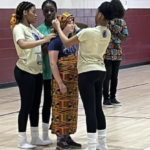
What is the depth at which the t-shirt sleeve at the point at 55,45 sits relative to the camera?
4074 millimetres

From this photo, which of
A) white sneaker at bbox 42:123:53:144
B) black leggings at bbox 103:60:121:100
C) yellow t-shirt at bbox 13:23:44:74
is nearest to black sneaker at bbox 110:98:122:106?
black leggings at bbox 103:60:121:100

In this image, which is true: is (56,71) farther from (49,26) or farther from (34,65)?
(49,26)

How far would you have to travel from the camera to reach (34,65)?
4242mm

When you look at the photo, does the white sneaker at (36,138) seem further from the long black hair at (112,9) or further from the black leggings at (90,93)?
the long black hair at (112,9)

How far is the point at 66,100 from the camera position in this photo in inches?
164

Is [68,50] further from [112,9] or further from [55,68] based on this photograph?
[112,9]

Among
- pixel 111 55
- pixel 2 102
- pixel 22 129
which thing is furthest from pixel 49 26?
pixel 2 102

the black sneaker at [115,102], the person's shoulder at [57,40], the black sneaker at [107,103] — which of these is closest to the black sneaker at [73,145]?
the person's shoulder at [57,40]

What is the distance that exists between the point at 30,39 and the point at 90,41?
0.69 meters

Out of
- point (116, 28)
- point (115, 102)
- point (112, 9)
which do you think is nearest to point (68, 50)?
point (112, 9)

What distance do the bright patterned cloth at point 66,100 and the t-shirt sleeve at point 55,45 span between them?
116 millimetres

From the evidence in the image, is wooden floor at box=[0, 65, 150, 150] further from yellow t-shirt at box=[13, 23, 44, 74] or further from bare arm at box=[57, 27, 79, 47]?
bare arm at box=[57, 27, 79, 47]

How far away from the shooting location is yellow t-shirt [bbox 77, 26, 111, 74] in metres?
3.85

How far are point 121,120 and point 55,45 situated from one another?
1.94 meters
